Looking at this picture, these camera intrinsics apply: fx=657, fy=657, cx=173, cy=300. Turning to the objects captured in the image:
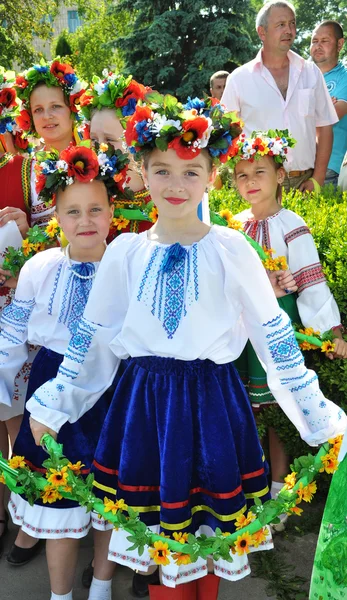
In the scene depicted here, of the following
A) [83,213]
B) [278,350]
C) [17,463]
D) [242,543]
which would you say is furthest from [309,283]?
[17,463]

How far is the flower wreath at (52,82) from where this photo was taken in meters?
3.59

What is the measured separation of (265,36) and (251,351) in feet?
10.1

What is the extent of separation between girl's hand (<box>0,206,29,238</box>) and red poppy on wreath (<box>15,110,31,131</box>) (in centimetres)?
59

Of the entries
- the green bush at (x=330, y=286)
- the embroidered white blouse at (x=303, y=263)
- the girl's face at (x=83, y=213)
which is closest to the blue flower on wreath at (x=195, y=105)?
the girl's face at (x=83, y=213)

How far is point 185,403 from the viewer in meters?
2.35

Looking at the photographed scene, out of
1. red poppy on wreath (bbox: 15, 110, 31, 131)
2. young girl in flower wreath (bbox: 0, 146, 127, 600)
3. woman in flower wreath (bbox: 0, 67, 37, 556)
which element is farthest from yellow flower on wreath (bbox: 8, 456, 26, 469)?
red poppy on wreath (bbox: 15, 110, 31, 131)

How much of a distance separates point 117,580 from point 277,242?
1807 mm

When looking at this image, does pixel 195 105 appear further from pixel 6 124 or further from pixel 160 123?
pixel 6 124

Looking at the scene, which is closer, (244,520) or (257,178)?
(244,520)

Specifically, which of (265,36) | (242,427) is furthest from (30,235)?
(265,36)

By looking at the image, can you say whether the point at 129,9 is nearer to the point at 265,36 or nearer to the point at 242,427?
the point at 265,36

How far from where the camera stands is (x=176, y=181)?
236 centimetres

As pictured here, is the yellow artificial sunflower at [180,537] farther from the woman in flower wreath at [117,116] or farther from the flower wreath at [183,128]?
the woman in flower wreath at [117,116]

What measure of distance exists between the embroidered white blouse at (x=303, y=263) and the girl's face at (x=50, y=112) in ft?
4.03
